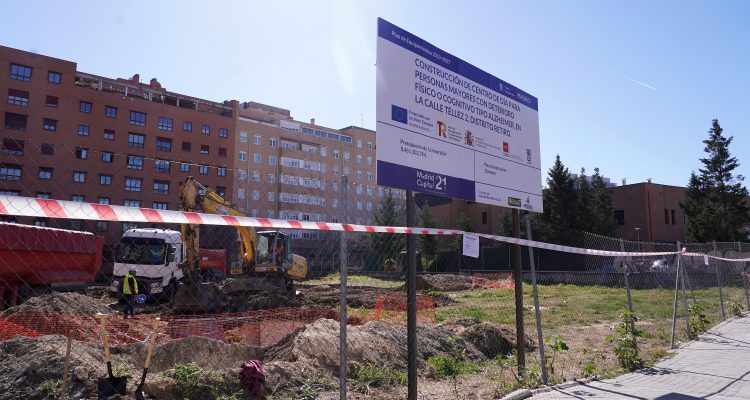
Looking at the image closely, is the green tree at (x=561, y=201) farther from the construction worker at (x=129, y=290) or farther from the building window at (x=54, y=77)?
the building window at (x=54, y=77)

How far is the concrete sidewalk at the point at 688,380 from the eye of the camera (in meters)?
6.61

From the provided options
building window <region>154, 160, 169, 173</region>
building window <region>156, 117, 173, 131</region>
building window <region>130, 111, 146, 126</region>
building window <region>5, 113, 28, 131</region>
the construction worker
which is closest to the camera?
the construction worker

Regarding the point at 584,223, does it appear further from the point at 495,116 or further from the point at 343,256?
the point at 343,256

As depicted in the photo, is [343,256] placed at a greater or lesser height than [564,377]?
greater

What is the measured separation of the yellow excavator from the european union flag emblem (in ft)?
36.2

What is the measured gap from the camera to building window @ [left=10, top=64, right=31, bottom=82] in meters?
54.6

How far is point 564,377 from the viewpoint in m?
7.89

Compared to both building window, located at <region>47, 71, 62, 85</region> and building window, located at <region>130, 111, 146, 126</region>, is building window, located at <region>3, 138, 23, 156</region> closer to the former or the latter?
building window, located at <region>47, 71, 62, 85</region>

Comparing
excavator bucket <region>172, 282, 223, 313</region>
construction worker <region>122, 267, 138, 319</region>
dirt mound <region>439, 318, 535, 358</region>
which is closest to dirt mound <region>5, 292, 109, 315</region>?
construction worker <region>122, 267, 138, 319</region>

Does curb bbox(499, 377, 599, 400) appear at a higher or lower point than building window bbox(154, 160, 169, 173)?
lower

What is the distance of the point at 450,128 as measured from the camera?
6.84m

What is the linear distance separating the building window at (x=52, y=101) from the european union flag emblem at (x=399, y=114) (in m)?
62.1

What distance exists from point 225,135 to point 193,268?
5334 centimetres

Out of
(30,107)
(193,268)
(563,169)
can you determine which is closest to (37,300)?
(193,268)
